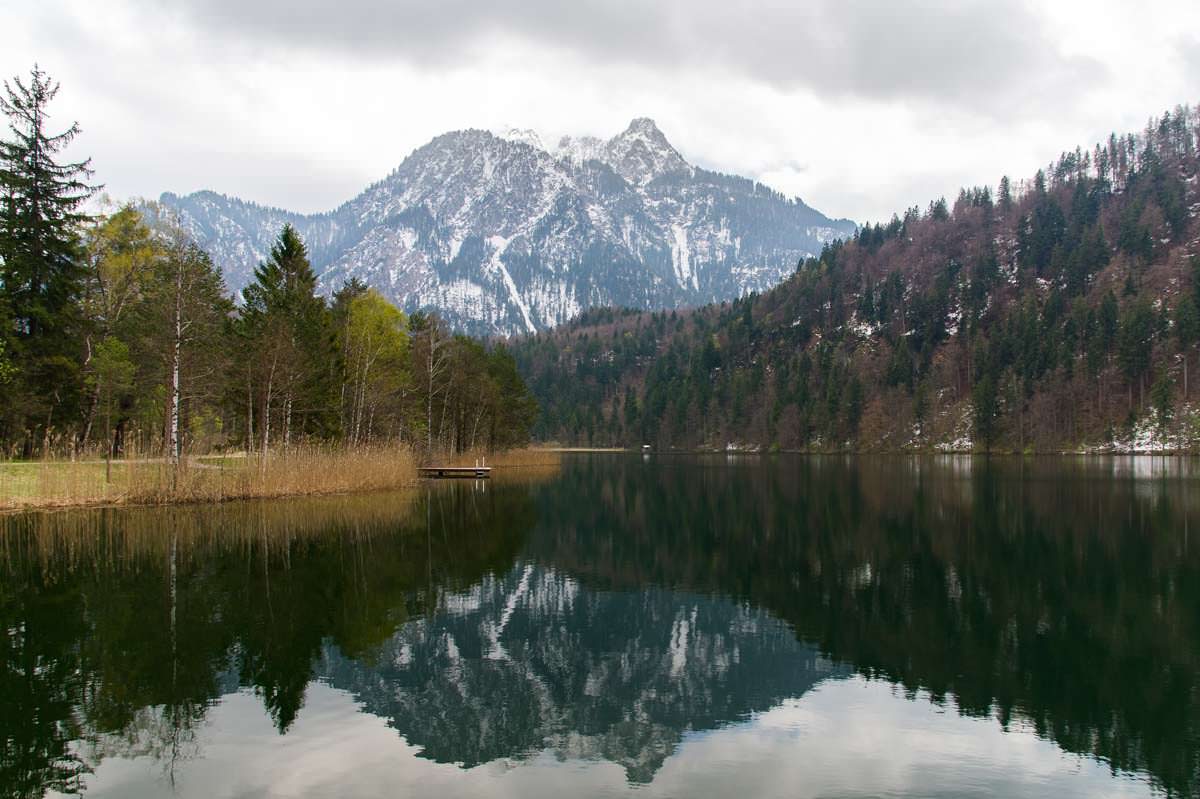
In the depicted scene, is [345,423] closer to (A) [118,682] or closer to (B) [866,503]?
(B) [866,503]

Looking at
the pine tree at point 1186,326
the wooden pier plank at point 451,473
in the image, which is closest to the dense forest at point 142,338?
the wooden pier plank at point 451,473

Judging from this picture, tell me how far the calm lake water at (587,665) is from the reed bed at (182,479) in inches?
171

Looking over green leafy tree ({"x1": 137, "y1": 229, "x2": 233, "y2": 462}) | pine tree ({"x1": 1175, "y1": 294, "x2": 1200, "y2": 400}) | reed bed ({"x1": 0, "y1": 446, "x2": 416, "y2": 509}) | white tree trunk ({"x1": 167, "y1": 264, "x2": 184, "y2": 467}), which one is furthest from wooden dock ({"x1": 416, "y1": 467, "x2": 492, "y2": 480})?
pine tree ({"x1": 1175, "y1": 294, "x2": 1200, "y2": 400})

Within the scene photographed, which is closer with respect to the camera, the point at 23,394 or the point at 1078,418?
the point at 23,394

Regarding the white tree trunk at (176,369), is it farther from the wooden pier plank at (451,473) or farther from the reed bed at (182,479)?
the wooden pier plank at (451,473)

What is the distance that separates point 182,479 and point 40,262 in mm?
19140

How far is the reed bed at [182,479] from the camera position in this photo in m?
33.6

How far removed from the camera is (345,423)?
184 feet

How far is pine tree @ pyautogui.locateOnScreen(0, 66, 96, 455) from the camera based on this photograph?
44.1 meters

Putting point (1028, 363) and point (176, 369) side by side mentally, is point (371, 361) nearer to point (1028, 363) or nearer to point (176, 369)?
point (176, 369)

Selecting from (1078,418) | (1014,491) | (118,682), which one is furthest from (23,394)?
(1078,418)

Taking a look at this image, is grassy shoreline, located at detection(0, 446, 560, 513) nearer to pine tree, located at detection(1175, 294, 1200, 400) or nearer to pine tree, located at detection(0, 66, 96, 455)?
pine tree, located at detection(0, 66, 96, 455)

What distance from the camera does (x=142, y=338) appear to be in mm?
39031

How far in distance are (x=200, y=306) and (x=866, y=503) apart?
120 feet
